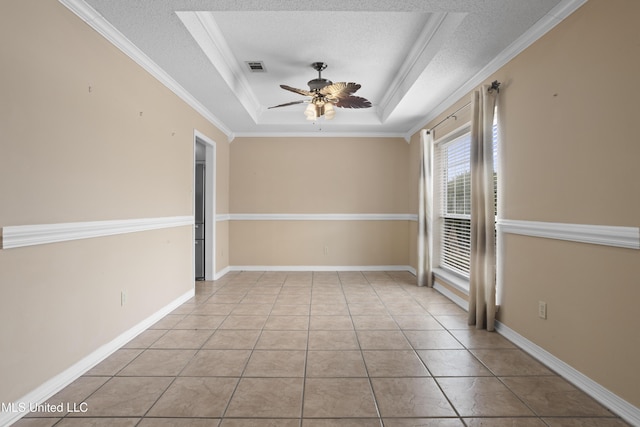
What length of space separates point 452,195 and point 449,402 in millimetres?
3162

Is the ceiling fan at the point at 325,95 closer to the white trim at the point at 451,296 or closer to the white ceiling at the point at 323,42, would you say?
the white ceiling at the point at 323,42

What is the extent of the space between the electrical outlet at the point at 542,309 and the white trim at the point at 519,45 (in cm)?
207

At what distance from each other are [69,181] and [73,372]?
4.26 feet

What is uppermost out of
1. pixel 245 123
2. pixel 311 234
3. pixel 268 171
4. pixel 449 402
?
pixel 245 123

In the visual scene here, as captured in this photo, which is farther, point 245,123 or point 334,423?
point 245,123

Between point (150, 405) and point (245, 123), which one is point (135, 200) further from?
point (245, 123)

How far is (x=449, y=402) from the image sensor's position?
2014 millimetres

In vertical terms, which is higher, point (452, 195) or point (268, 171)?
point (268, 171)

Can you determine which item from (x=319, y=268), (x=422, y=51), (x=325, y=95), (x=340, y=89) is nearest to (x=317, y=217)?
(x=319, y=268)

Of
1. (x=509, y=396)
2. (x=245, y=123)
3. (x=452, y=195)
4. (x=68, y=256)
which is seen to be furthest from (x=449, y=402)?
(x=245, y=123)

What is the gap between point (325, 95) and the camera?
354 centimetres

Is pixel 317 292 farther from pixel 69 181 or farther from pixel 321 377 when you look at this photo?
pixel 69 181

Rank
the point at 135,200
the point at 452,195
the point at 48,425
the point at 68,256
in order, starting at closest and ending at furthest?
the point at 48,425 < the point at 68,256 < the point at 135,200 < the point at 452,195

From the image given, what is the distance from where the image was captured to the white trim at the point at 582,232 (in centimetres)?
182
